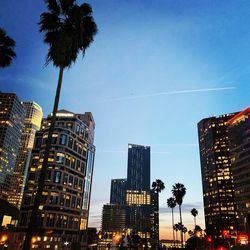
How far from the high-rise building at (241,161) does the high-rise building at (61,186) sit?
7665 cm

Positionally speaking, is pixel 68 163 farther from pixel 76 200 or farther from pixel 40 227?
pixel 40 227

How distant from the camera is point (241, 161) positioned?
456 feet

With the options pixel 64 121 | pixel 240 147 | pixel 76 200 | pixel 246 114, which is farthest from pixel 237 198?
pixel 64 121

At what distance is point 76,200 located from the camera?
118312 millimetres

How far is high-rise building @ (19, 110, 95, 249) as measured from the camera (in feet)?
336

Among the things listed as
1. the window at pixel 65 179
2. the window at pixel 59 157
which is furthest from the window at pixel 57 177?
the window at pixel 59 157

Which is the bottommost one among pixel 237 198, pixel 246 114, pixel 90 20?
pixel 90 20

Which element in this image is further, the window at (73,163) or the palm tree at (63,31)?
the window at (73,163)

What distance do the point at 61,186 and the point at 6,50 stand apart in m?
91.0

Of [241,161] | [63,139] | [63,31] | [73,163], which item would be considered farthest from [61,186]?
[63,31]

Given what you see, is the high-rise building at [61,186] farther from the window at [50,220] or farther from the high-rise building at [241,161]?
the high-rise building at [241,161]

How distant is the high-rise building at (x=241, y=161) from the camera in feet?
435

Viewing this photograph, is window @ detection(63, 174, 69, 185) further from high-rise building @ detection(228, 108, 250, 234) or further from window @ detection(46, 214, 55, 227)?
high-rise building @ detection(228, 108, 250, 234)

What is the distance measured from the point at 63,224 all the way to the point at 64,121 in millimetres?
44084
